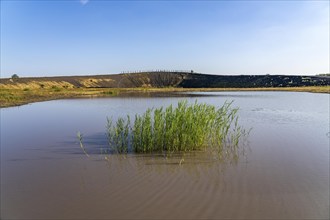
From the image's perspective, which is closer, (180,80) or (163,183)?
(163,183)

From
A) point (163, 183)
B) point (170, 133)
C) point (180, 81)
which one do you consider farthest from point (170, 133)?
point (180, 81)

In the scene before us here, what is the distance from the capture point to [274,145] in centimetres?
812

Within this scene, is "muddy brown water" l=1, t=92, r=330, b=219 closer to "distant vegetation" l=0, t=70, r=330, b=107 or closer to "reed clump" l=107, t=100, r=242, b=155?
"reed clump" l=107, t=100, r=242, b=155

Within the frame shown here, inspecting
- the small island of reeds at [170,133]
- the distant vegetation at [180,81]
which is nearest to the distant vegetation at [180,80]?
the distant vegetation at [180,81]

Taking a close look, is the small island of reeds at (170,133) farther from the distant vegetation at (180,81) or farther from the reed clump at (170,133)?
the distant vegetation at (180,81)

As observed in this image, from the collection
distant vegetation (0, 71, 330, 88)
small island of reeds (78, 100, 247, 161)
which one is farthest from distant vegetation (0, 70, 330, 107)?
small island of reeds (78, 100, 247, 161)

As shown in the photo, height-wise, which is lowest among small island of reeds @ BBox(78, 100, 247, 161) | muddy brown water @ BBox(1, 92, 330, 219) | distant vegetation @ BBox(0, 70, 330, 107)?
muddy brown water @ BBox(1, 92, 330, 219)

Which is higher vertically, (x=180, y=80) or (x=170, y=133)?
(x=180, y=80)

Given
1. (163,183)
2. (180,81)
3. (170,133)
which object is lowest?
(163,183)

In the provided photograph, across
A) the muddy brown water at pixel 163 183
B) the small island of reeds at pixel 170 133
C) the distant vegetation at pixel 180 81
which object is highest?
the distant vegetation at pixel 180 81

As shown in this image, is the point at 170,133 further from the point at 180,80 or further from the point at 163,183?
the point at 180,80

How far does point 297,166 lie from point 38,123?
10.3 metres

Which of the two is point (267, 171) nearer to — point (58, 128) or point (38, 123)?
point (58, 128)

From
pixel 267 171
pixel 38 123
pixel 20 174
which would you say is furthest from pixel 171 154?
pixel 38 123
